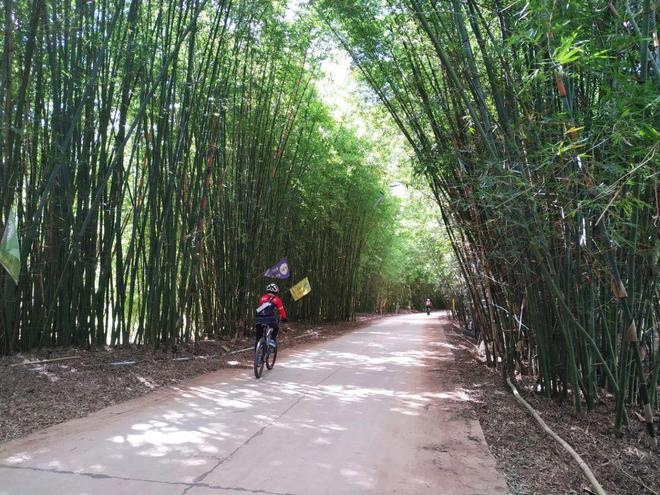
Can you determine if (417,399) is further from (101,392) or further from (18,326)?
(18,326)

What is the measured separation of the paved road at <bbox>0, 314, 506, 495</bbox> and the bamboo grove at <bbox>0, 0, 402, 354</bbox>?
6.04ft

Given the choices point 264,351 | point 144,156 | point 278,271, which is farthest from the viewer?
point 278,271

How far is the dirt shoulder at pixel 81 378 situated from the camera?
3.52 m

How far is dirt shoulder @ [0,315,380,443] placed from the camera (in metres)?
3.52

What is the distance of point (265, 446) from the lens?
295 centimetres

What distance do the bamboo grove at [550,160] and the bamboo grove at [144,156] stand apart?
5.40ft

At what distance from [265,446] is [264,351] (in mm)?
2561

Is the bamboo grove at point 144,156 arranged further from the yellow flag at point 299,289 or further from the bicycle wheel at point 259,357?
the bicycle wheel at point 259,357

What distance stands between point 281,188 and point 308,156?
1195mm

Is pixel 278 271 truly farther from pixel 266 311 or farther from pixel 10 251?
pixel 10 251

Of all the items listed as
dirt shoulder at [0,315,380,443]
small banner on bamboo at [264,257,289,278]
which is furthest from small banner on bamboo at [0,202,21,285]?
small banner on bamboo at [264,257,289,278]

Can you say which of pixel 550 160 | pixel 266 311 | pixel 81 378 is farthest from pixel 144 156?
pixel 550 160

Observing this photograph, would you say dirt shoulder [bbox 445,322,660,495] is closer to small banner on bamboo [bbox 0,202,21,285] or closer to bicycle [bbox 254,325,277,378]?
bicycle [bbox 254,325,277,378]

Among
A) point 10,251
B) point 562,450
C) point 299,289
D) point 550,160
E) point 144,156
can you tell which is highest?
point 144,156
